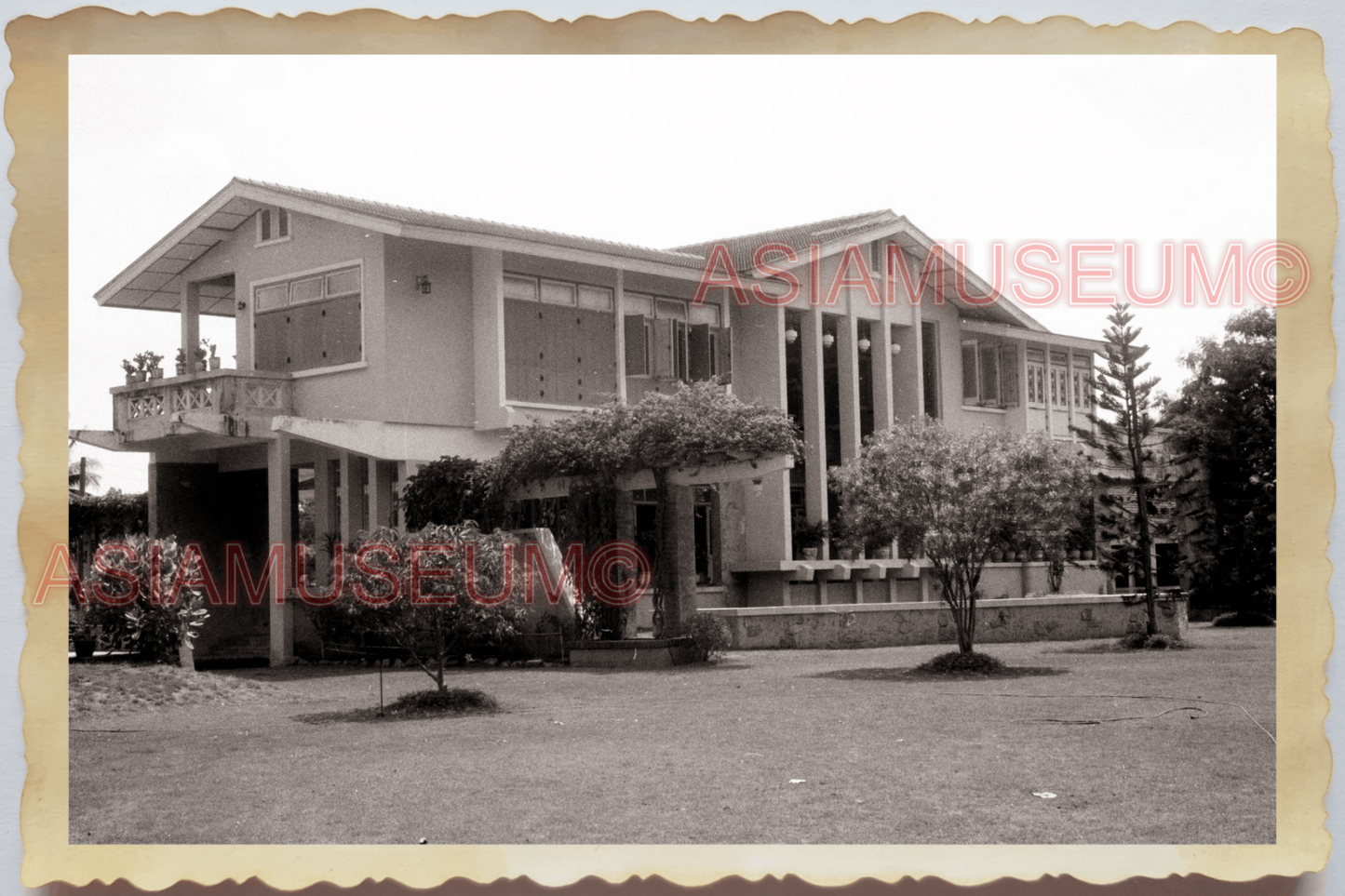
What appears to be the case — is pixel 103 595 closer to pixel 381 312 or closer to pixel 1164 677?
pixel 381 312

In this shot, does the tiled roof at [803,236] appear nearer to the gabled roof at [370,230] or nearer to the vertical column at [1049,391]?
the gabled roof at [370,230]

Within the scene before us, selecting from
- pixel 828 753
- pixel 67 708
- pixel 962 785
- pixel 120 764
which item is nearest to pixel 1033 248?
pixel 962 785

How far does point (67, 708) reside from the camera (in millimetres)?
6168

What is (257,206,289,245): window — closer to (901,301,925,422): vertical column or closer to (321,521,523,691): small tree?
(321,521,523,691): small tree

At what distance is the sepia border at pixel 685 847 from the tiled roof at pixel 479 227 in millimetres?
8954

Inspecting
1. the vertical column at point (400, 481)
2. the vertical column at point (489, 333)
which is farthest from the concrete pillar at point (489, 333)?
the vertical column at point (400, 481)

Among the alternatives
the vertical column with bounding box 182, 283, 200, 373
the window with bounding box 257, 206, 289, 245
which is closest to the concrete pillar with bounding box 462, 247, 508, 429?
the window with bounding box 257, 206, 289, 245

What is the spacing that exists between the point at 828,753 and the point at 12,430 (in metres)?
5.30

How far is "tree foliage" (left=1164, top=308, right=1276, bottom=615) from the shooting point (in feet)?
47.3

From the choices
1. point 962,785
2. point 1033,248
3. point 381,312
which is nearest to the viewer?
point 1033,248

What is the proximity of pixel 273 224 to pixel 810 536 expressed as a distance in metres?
8.85

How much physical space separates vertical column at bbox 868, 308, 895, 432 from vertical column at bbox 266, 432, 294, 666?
8885 mm

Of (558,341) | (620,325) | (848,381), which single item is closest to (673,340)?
(620,325)

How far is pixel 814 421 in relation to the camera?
2077cm
